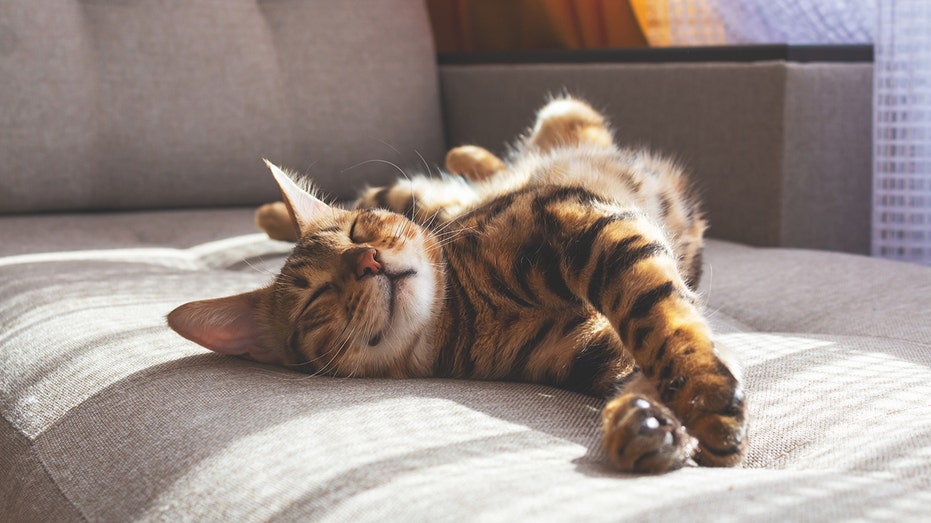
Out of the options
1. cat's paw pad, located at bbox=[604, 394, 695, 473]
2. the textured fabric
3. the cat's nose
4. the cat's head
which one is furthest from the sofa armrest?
cat's paw pad, located at bbox=[604, 394, 695, 473]

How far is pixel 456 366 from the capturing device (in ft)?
4.19

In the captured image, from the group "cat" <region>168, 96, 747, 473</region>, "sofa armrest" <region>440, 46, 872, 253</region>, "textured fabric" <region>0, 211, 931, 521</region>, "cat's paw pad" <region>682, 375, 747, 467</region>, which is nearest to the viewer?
"textured fabric" <region>0, 211, 931, 521</region>

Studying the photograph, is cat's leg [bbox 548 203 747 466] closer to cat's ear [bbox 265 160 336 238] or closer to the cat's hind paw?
cat's ear [bbox 265 160 336 238]

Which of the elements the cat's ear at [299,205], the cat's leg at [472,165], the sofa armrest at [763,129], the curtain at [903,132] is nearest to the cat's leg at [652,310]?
the cat's ear at [299,205]

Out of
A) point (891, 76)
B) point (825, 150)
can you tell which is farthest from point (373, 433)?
point (891, 76)

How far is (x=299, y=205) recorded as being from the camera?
1440mm

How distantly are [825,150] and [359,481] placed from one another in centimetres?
173

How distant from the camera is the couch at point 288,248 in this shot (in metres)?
0.81

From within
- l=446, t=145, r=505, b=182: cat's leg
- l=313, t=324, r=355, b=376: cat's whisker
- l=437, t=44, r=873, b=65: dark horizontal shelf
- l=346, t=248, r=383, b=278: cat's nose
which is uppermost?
l=437, t=44, r=873, b=65: dark horizontal shelf

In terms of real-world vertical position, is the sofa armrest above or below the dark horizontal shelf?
below

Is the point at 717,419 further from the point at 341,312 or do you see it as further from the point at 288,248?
the point at 288,248

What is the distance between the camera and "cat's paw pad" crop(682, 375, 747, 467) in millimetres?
907

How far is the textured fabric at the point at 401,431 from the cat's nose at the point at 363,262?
0.15 metres

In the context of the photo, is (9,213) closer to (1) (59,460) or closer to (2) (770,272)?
(1) (59,460)
